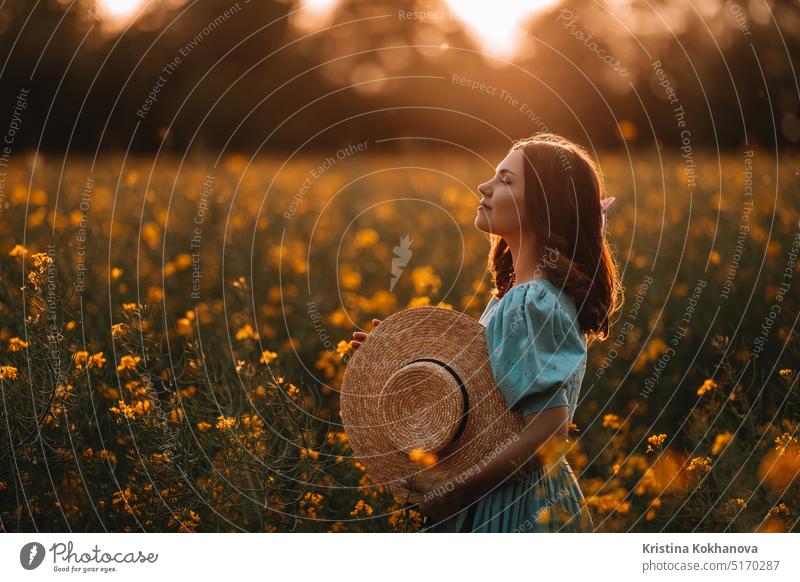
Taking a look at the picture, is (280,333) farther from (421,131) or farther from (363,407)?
(421,131)

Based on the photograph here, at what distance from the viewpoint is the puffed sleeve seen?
2.83 meters

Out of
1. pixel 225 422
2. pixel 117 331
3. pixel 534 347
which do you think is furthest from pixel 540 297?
pixel 117 331

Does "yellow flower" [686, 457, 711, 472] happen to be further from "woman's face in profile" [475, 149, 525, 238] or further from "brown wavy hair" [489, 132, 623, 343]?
"woman's face in profile" [475, 149, 525, 238]

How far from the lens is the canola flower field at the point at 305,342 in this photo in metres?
3.61

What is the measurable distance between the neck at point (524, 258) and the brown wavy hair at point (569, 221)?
0.02 metres

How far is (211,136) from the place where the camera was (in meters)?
13.2

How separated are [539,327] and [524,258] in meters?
0.31

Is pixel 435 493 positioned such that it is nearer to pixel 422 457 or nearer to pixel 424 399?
pixel 422 457

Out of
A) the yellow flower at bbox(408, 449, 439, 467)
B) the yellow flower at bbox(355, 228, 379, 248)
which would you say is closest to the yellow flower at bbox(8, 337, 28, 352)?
the yellow flower at bbox(408, 449, 439, 467)

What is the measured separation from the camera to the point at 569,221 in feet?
10.2

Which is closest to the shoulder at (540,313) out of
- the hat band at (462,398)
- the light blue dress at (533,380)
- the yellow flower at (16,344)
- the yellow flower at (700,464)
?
the light blue dress at (533,380)

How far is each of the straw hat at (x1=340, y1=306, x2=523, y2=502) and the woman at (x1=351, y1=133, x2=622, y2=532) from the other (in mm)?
57

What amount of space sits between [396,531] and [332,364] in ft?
4.45

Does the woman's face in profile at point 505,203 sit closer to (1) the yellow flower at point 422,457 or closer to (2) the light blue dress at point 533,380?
(2) the light blue dress at point 533,380
